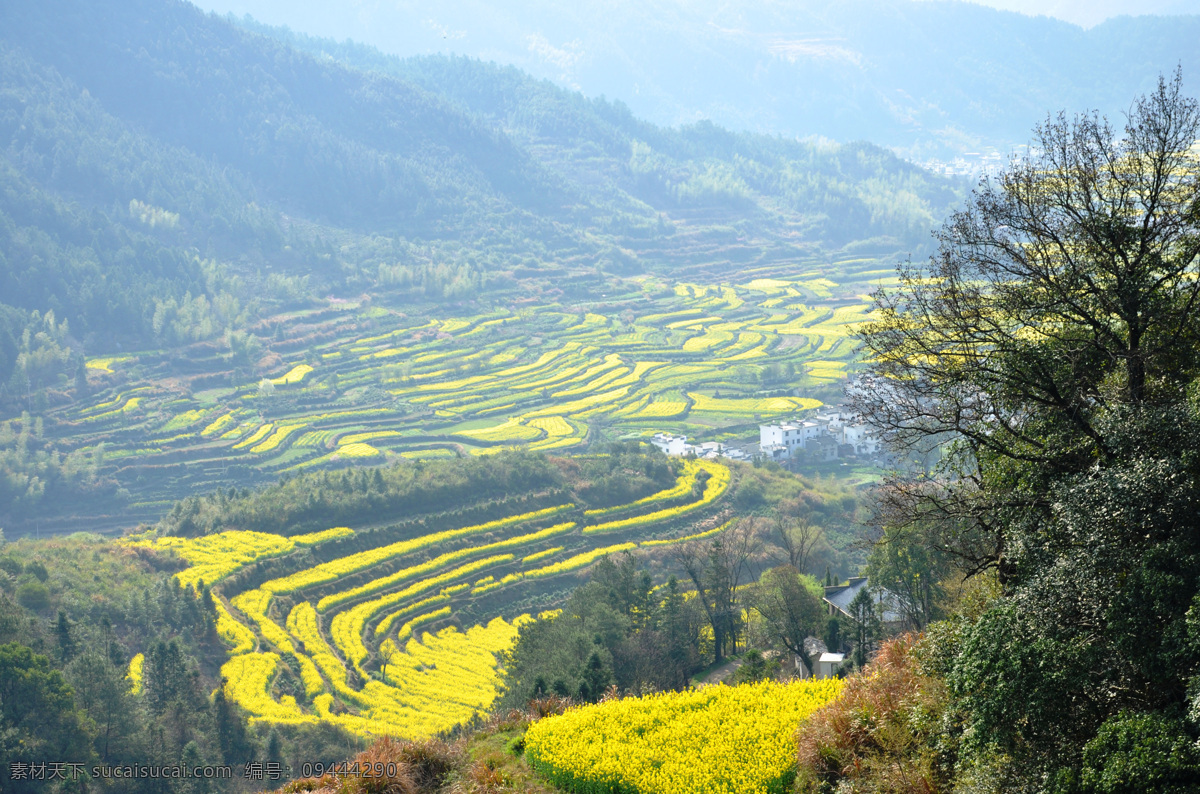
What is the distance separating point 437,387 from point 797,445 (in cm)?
3822

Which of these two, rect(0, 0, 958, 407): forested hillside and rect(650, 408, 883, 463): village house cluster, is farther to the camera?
rect(0, 0, 958, 407): forested hillside

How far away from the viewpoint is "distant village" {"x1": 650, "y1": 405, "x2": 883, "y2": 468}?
2872 inches

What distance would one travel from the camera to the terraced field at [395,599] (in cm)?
3322

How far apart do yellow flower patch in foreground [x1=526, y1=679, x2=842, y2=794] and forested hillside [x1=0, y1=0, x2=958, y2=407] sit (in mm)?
96458

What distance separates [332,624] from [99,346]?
261 ft

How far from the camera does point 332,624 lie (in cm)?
4016

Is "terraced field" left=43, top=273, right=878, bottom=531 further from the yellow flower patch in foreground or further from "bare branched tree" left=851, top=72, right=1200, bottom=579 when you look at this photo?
"bare branched tree" left=851, top=72, right=1200, bottom=579

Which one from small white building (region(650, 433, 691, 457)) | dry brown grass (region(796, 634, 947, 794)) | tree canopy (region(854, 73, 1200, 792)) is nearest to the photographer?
tree canopy (region(854, 73, 1200, 792))

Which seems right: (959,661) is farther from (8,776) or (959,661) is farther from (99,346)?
(99,346)

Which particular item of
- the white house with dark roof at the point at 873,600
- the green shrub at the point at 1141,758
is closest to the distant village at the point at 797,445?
the white house with dark roof at the point at 873,600

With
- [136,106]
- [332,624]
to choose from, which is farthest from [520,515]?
[136,106]

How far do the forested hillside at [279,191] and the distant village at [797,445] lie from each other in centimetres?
5762

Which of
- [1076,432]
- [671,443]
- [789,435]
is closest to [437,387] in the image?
[671,443]

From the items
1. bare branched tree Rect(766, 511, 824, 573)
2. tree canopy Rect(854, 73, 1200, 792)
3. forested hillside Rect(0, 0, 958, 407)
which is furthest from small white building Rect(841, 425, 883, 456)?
forested hillside Rect(0, 0, 958, 407)
